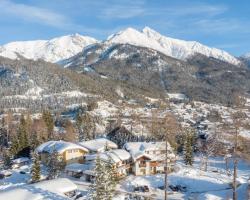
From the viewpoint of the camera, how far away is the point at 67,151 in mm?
88250

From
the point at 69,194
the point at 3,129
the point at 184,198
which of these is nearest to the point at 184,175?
the point at 184,198

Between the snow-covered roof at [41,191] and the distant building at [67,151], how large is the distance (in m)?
25.8

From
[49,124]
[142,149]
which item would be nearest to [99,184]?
[142,149]

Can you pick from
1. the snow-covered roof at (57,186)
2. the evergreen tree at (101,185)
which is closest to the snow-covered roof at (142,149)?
the snow-covered roof at (57,186)

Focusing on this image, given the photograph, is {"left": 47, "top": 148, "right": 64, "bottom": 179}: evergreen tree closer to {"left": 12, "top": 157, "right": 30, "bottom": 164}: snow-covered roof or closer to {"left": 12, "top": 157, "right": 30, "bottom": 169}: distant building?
{"left": 12, "top": 157, "right": 30, "bottom": 169}: distant building

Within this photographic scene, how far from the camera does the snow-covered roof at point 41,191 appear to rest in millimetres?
52281

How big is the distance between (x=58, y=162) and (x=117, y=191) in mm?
13676

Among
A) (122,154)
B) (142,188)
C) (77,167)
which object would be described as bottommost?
(142,188)

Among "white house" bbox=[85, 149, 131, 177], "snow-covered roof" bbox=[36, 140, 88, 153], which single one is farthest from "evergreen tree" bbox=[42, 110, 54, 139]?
"white house" bbox=[85, 149, 131, 177]

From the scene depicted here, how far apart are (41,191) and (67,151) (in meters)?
32.5

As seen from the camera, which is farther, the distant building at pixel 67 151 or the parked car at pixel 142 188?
the distant building at pixel 67 151

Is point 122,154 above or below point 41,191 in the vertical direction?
above

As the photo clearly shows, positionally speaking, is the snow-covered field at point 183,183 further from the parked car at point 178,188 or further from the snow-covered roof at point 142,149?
the snow-covered roof at point 142,149

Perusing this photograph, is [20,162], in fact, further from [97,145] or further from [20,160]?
[97,145]
